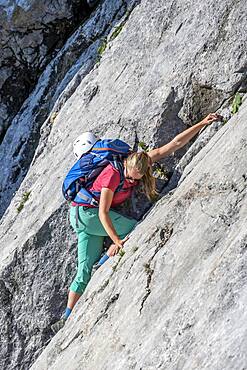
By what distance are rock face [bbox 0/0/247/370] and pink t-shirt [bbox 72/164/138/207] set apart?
546mm

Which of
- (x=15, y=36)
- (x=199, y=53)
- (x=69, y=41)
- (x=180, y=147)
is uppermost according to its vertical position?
(x=15, y=36)

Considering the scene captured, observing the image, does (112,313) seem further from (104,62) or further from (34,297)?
(104,62)

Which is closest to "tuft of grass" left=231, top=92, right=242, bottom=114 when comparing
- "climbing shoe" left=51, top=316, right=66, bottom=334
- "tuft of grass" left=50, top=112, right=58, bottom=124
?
"climbing shoe" left=51, top=316, right=66, bottom=334

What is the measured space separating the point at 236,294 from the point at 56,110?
7.88 meters

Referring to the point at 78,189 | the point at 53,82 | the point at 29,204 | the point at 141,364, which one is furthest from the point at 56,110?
the point at 141,364

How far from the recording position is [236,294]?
7066mm

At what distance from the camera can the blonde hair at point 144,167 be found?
10.1 m

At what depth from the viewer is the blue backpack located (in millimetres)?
10445

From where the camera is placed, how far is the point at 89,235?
10883 mm

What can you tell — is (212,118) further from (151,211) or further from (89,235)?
(89,235)

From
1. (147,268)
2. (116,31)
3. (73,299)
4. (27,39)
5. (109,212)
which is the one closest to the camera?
(147,268)

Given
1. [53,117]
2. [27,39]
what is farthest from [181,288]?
[27,39]

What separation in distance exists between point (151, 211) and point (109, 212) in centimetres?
68

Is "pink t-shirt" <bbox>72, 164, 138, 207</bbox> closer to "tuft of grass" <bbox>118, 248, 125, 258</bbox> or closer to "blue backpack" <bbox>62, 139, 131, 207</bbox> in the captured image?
"blue backpack" <bbox>62, 139, 131, 207</bbox>
